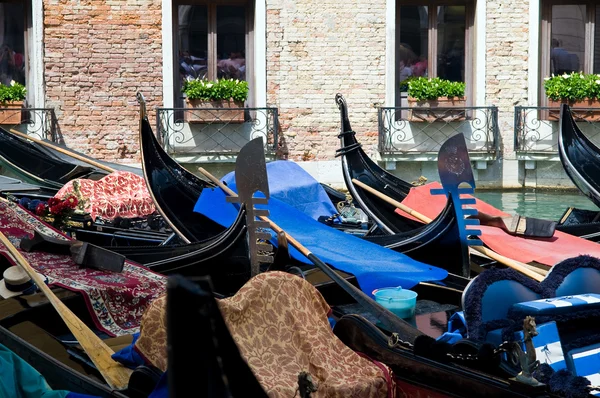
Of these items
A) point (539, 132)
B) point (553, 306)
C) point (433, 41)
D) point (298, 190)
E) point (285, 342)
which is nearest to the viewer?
point (553, 306)

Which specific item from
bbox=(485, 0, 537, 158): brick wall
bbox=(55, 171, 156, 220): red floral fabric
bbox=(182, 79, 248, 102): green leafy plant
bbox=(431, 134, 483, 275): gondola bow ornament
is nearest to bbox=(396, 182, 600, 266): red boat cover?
bbox=(431, 134, 483, 275): gondola bow ornament

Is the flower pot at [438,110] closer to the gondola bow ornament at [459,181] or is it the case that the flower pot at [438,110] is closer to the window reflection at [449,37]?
the window reflection at [449,37]

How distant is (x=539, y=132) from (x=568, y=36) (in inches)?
34.5

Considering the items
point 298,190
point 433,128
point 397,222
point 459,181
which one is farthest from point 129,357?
point 433,128

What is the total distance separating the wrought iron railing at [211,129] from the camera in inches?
305

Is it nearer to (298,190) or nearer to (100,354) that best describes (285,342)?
(100,354)

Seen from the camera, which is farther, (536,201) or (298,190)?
(536,201)

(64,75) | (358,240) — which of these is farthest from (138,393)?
(64,75)

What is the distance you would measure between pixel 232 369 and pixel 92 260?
1.88 m

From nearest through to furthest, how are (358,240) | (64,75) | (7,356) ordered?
(7,356), (358,240), (64,75)

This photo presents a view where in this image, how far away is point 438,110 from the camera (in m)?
7.89

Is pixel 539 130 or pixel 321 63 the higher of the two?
pixel 321 63

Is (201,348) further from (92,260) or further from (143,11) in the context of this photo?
(143,11)

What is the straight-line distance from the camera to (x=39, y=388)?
7.22 feet
